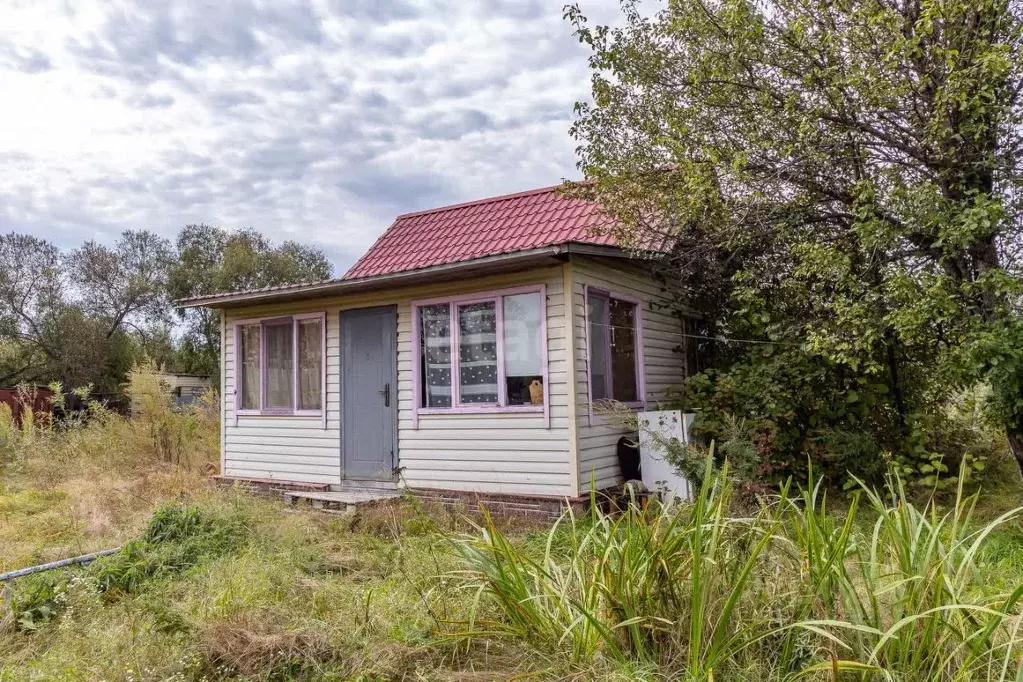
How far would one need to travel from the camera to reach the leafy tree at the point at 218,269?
2517 centimetres

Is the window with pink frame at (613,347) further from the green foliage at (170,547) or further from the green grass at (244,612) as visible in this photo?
Result: the green foliage at (170,547)

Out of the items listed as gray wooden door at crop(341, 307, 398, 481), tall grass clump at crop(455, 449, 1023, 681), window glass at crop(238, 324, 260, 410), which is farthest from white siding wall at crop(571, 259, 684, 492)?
window glass at crop(238, 324, 260, 410)

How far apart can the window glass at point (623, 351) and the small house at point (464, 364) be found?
0.02 meters

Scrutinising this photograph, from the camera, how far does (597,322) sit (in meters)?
7.70

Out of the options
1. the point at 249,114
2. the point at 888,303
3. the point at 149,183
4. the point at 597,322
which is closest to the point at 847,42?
the point at 888,303

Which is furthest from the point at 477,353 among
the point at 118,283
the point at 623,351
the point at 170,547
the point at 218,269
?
the point at 118,283

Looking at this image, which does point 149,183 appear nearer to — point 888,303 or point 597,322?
point 597,322

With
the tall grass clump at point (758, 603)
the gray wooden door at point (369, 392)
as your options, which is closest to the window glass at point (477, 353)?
the gray wooden door at point (369, 392)

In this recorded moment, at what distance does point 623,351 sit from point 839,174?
296 cm

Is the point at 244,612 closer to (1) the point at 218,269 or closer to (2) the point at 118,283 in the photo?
(1) the point at 218,269

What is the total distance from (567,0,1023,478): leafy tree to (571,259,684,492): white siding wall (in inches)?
17.0

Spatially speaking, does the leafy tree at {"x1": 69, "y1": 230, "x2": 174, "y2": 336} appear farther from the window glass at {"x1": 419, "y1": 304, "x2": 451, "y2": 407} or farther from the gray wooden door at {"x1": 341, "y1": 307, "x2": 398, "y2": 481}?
the window glass at {"x1": 419, "y1": 304, "x2": 451, "y2": 407}

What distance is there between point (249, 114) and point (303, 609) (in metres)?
8.23

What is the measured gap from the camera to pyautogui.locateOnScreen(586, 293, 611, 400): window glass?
752 cm
